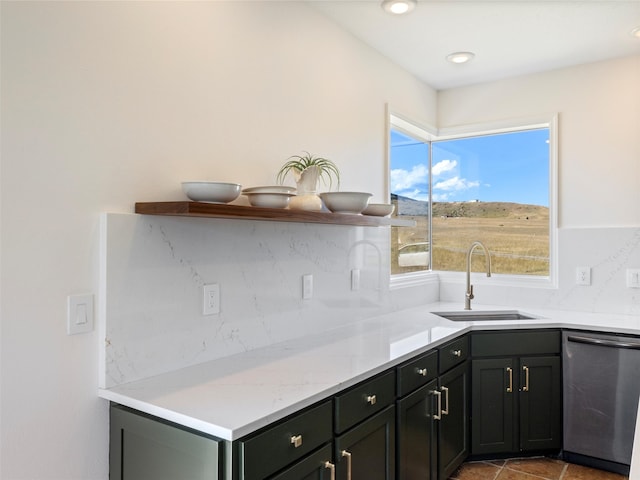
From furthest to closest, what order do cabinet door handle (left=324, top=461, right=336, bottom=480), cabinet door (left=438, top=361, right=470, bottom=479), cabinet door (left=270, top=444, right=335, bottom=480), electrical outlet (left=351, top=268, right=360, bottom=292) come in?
electrical outlet (left=351, top=268, right=360, bottom=292), cabinet door (left=438, top=361, right=470, bottom=479), cabinet door handle (left=324, top=461, right=336, bottom=480), cabinet door (left=270, top=444, right=335, bottom=480)

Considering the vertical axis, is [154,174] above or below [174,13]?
below

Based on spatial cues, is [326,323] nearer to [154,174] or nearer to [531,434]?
[154,174]

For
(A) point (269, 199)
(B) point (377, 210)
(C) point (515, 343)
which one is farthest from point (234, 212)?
(C) point (515, 343)

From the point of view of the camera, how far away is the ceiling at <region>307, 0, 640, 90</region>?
96.7 inches

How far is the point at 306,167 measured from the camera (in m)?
2.14

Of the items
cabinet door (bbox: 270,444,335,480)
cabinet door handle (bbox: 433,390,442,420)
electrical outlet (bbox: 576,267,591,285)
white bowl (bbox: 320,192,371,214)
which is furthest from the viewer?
electrical outlet (bbox: 576,267,591,285)

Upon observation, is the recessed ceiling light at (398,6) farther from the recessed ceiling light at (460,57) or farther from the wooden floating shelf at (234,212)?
the wooden floating shelf at (234,212)

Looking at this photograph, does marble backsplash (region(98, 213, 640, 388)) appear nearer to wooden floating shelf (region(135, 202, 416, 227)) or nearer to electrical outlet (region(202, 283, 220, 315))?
electrical outlet (region(202, 283, 220, 315))

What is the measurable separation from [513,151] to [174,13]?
106 inches

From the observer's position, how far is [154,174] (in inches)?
67.4

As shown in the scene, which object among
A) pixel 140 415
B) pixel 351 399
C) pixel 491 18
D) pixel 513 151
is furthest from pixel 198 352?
pixel 513 151

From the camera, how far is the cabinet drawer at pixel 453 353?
242cm

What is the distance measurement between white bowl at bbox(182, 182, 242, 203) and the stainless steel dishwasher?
7.31 feet

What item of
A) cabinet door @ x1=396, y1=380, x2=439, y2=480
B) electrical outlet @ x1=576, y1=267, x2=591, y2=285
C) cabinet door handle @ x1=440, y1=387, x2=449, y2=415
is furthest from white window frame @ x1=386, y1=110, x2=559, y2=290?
cabinet door @ x1=396, y1=380, x2=439, y2=480
